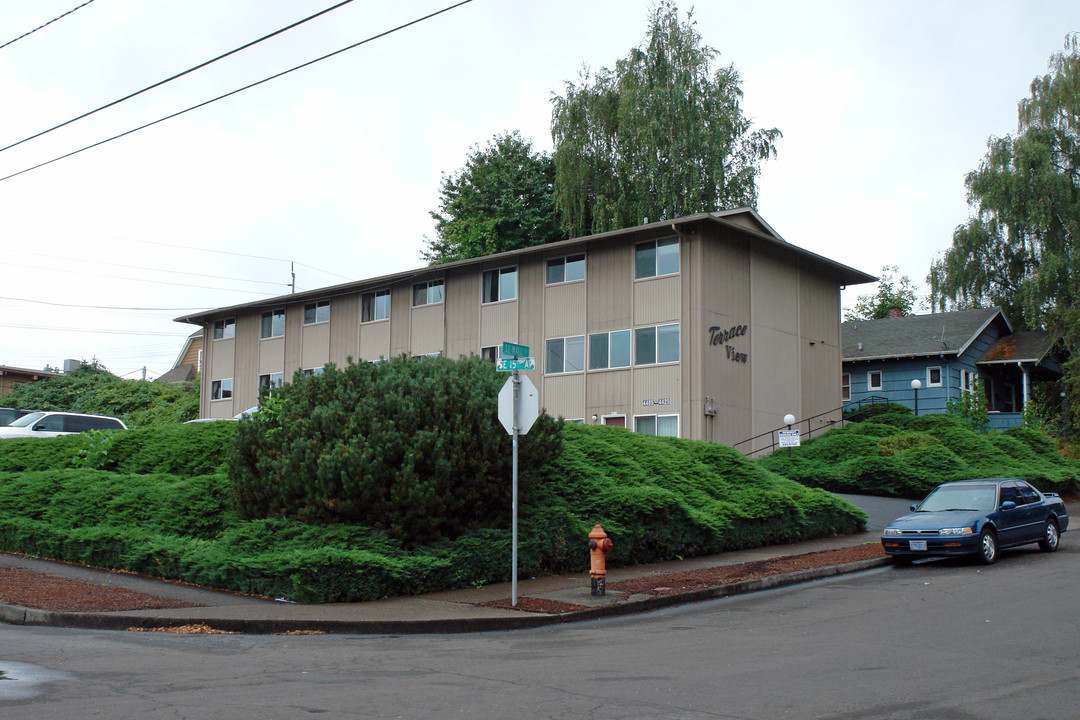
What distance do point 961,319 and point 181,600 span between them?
1530 inches

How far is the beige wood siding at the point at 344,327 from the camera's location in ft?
125

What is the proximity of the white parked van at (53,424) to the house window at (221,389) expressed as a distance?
12580 millimetres

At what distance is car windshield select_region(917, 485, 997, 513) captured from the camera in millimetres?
17062

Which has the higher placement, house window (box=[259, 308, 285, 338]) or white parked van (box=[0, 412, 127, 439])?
house window (box=[259, 308, 285, 338])

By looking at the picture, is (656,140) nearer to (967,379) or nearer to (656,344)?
(656,344)

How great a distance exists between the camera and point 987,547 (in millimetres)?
16281

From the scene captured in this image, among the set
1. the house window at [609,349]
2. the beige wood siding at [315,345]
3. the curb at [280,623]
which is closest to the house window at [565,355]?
the house window at [609,349]

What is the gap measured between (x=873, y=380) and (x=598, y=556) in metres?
33.7

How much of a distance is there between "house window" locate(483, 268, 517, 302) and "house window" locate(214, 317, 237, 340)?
1405cm

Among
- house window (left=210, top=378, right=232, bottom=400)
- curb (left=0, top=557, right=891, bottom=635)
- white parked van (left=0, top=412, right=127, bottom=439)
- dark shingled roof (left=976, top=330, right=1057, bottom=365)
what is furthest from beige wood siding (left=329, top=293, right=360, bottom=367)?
curb (left=0, top=557, right=891, bottom=635)

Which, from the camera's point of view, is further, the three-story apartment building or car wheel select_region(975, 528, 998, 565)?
the three-story apartment building

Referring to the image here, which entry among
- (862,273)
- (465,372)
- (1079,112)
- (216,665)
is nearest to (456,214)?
(862,273)

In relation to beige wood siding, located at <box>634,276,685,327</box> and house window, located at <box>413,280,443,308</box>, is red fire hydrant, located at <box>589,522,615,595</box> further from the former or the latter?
house window, located at <box>413,280,443,308</box>

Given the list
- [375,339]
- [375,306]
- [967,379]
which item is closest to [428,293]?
[375,306]
